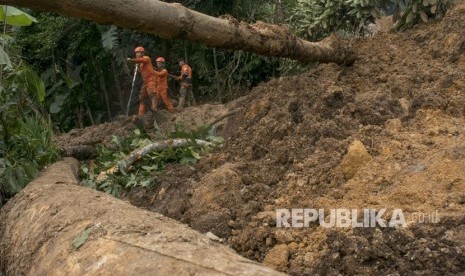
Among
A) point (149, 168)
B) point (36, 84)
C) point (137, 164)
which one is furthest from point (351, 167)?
point (36, 84)

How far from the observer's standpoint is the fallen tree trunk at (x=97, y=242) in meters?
2.27

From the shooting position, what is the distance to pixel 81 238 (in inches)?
111

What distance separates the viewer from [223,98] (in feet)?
40.7

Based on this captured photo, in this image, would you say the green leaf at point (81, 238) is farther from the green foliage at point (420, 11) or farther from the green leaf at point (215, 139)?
the green foliage at point (420, 11)

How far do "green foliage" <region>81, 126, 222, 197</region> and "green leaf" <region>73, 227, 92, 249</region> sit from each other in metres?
2.92

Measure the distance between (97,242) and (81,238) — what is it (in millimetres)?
163

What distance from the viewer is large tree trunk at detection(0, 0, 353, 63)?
134 inches

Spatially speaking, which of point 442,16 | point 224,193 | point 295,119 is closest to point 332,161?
point 224,193

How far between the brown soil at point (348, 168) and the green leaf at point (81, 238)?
1.01m

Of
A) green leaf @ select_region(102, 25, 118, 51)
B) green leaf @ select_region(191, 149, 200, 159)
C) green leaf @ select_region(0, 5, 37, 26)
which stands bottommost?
green leaf @ select_region(191, 149, 200, 159)

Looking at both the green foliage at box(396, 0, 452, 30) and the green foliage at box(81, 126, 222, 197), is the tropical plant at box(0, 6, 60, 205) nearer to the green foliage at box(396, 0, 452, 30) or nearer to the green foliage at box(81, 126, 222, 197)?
the green foliage at box(81, 126, 222, 197)

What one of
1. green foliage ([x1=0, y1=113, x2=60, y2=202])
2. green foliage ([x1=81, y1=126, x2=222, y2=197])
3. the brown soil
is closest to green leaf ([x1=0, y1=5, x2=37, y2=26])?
green foliage ([x1=0, y1=113, x2=60, y2=202])

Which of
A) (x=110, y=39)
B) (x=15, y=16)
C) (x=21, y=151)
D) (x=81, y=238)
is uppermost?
(x=15, y=16)

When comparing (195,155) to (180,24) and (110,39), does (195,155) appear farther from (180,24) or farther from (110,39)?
(110,39)
